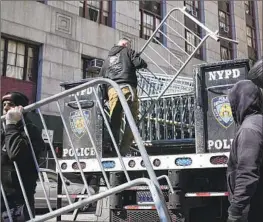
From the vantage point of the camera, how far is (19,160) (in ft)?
11.0

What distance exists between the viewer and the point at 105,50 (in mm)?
19750

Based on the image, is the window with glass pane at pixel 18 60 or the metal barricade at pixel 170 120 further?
the window with glass pane at pixel 18 60

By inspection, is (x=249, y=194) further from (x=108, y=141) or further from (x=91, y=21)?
(x=91, y=21)

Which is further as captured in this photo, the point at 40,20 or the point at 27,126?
the point at 40,20

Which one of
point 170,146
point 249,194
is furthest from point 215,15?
point 249,194

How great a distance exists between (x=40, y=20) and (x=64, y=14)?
1.27 metres

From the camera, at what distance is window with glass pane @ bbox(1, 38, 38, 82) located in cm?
1645

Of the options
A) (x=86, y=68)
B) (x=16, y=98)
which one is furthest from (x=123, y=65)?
(x=86, y=68)

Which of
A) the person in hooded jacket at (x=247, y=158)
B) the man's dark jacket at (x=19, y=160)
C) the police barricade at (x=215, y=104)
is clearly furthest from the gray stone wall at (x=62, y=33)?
the person in hooded jacket at (x=247, y=158)

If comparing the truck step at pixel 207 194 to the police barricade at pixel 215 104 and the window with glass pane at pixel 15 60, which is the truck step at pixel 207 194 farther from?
the window with glass pane at pixel 15 60

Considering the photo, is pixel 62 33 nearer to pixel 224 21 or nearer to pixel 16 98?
pixel 224 21

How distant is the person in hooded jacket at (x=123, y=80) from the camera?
5293 mm

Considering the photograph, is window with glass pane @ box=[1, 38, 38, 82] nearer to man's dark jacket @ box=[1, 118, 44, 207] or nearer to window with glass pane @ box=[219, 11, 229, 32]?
window with glass pane @ box=[219, 11, 229, 32]

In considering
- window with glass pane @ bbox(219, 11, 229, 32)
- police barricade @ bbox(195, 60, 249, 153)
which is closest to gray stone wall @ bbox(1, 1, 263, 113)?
window with glass pane @ bbox(219, 11, 229, 32)
